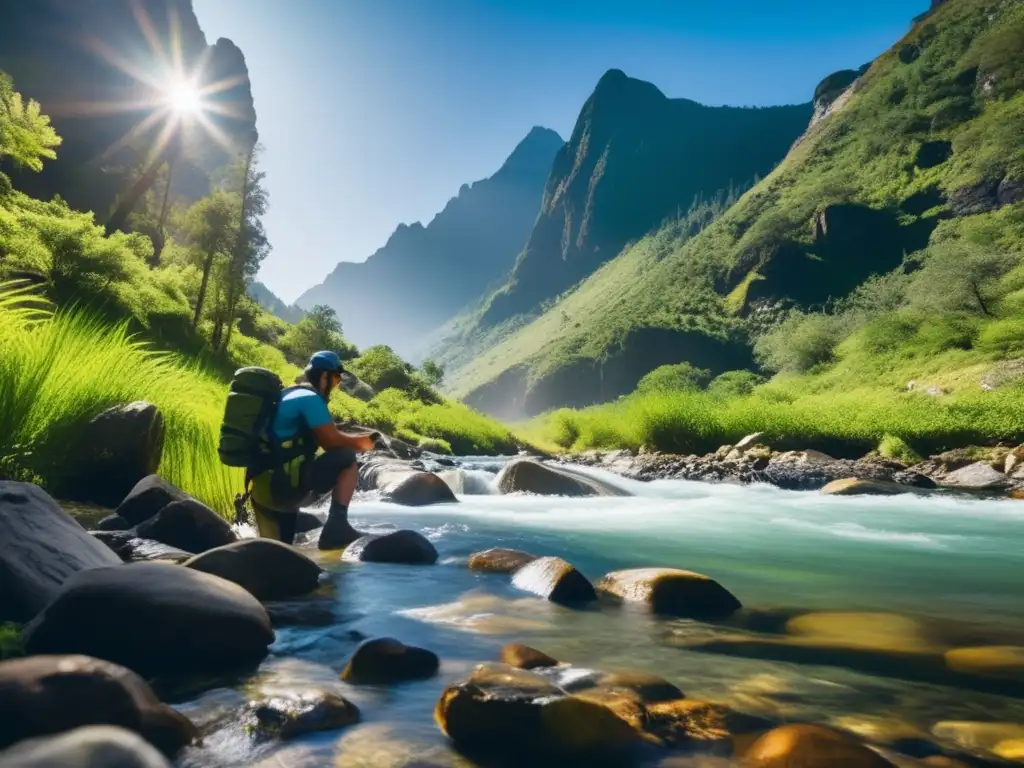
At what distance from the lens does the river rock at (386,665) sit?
12.2 ft

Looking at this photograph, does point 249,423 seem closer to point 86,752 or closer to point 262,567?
point 262,567

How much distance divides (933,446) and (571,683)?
2262 cm

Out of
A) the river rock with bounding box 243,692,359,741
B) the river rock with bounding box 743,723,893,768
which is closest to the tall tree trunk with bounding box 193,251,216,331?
the river rock with bounding box 243,692,359,741

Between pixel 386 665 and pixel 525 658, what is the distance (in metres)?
0.84

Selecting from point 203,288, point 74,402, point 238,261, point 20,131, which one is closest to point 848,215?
point 238,261

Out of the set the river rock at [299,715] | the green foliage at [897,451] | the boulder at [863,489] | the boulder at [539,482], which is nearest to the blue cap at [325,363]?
the river rock at [299,715]

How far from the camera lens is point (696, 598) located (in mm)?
5594

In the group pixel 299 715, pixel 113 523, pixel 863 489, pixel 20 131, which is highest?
pixel 20 131

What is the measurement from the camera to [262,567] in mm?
5348

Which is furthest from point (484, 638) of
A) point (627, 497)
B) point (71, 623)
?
point (627, 497)

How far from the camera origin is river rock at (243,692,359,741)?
2.97 m

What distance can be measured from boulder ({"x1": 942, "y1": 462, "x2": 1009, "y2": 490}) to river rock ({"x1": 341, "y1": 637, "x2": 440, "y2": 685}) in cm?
1887

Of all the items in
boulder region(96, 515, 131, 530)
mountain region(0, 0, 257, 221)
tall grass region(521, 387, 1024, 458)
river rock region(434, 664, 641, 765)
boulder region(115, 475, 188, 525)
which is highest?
mountain region(0, 0, 257, 221)

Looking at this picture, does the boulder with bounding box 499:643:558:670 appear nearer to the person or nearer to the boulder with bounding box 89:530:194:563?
the boulder with bounding box 89:530:194:563
